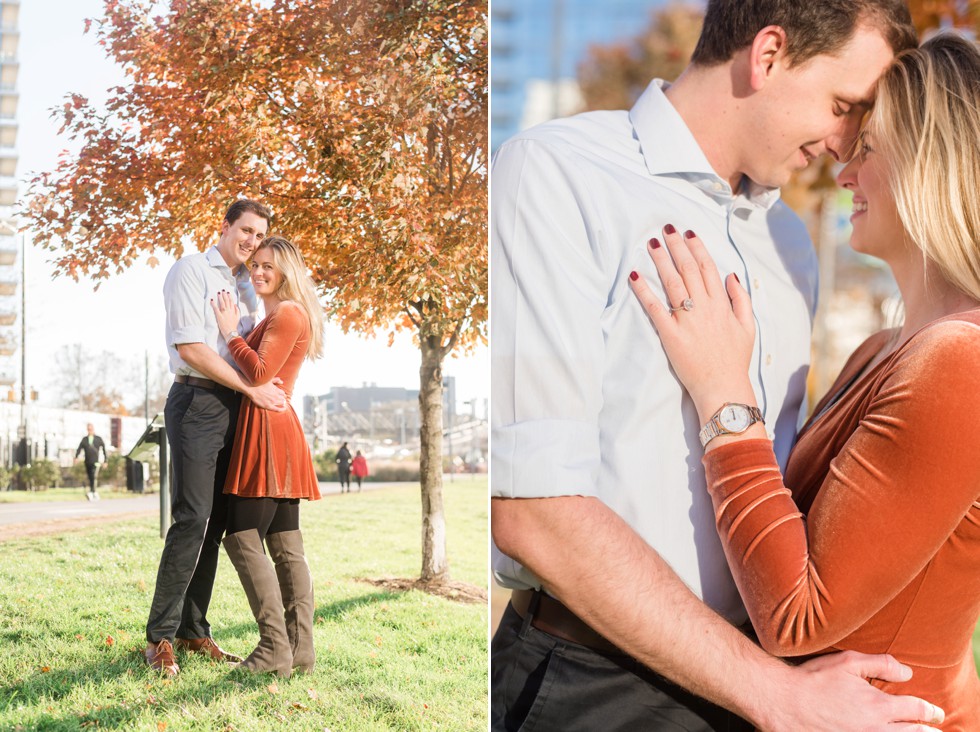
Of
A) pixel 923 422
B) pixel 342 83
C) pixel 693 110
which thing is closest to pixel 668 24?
pixel 342 83

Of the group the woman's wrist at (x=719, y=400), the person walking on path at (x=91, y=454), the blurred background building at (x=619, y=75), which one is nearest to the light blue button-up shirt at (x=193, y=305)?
the person walking on path at (x=91, y=454)

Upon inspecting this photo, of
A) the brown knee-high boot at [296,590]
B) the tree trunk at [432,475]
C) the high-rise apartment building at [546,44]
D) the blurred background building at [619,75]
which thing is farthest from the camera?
the high-rise apartment building at [546,44]

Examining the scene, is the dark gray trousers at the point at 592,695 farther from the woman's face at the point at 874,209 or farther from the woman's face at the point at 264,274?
the woman's face at the point at 264,274

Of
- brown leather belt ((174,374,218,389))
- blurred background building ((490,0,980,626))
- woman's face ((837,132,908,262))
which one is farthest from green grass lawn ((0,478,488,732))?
blurred background building ((490,0,980,626))

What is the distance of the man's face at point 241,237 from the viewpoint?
1805mm

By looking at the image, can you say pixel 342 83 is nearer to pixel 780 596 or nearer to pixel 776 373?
pixel 776 373

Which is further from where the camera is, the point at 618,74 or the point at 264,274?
the point at 618,74

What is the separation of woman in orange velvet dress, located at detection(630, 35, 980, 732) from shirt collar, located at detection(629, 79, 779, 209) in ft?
0.38

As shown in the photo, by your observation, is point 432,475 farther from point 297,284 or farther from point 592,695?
point 592,695

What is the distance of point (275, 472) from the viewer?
188 centimetres

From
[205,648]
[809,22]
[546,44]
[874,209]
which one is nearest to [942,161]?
[874,209]

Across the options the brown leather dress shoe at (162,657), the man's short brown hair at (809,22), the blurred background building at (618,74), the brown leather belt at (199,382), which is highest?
the blurred background building at (618,74)

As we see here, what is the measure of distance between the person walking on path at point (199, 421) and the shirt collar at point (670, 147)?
0.87 m

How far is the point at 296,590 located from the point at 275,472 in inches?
10.9
